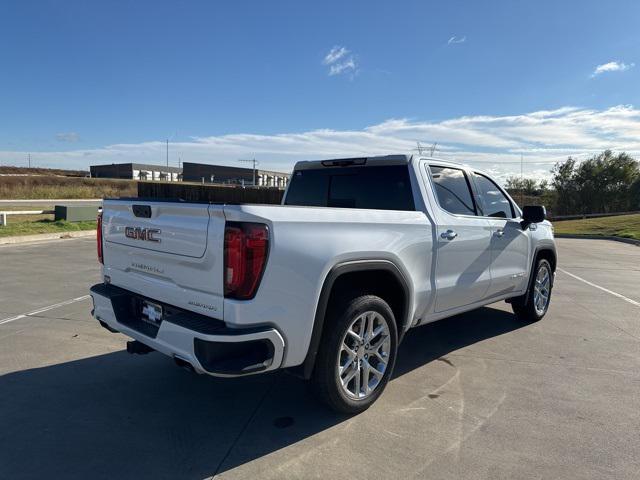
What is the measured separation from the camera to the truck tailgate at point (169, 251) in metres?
2.86

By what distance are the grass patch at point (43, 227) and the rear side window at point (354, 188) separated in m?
12.5

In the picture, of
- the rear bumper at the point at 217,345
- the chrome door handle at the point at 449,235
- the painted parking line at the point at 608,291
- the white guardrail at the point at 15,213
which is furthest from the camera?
the white guardrail at the point at 15,213

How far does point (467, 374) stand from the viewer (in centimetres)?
436

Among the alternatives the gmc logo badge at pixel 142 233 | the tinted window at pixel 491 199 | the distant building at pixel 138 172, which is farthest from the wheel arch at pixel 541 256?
the distant building at pixel 138 172

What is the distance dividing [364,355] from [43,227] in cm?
1596

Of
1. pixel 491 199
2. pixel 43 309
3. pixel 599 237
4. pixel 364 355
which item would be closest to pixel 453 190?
pixel 491 199

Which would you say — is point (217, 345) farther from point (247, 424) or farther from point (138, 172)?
point (138, 172)

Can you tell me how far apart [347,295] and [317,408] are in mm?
926

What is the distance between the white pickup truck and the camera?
9.14ft

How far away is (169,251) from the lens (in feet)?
10.3

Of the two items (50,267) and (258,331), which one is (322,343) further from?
(50,267)

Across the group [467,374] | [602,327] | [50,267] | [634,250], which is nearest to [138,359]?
[467,374]

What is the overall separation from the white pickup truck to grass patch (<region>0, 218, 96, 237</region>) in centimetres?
1288

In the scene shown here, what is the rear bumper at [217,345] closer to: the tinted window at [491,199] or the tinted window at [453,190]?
the tinted window at [453,190]
